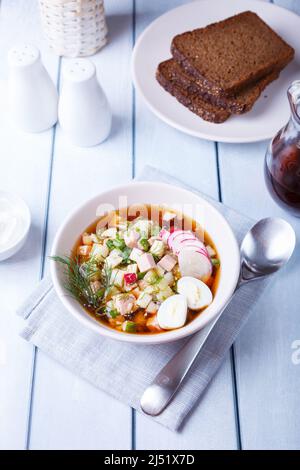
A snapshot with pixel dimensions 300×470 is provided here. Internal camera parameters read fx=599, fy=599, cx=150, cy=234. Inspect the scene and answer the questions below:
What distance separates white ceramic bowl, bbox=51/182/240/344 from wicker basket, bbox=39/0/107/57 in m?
0.71

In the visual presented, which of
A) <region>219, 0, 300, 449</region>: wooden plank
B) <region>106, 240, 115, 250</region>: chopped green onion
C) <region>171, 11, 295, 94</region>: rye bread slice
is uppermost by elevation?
<region>171, 11, 295, 94</region>: rye bread slice

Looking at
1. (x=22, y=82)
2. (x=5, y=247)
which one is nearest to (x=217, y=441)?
(x=5, y=247)

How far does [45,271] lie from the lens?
1.58 meters

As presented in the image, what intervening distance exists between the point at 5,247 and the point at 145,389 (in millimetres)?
527

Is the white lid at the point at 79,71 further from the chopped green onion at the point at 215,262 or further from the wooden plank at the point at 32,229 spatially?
the chopped green onion at the point at 215,262

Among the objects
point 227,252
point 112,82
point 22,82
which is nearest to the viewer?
point 227,252

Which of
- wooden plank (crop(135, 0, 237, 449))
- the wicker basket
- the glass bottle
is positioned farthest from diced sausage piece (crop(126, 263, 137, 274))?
the wicker basket

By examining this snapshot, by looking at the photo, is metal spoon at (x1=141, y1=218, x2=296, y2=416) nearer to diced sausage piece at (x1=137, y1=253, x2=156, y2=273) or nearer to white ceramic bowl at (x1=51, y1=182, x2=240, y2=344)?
white ceramic bowl at (x1=51, y1=182, x2=240, y2=344)

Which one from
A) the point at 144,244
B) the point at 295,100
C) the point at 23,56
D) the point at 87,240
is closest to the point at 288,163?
the point at 295,100

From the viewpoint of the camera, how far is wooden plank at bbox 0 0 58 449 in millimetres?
1385

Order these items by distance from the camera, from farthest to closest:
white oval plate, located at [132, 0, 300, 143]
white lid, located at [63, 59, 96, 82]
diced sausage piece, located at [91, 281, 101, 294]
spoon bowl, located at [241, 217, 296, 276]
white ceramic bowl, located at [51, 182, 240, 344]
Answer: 1. white oval plate, located at [132, 0, 300, 143]
2. white lid, located at [63, 59, 96, 82]
3. spoon bowl, located at [241, 217, 296, 276]
4. diced sausage piece, located at [91, 281, 101, 294]
5. white ceramic bowl, located at [51, 182, 240, 344]

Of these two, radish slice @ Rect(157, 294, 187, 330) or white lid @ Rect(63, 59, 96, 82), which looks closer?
radish slice @ Rect(157, 294, 187, 330)
